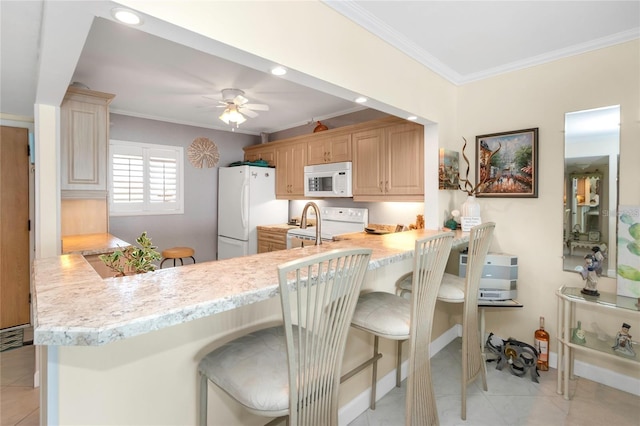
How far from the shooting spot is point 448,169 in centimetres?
289

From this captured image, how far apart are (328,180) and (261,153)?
165cm

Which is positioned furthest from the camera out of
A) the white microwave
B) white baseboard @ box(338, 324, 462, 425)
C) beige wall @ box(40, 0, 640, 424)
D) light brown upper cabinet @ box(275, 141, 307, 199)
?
light brown upper cabinet @ box(275, 141, 307, 199)

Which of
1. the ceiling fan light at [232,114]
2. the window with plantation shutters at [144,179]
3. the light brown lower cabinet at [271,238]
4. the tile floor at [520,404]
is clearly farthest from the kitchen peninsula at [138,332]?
the window with plantation shutters at [144,179]

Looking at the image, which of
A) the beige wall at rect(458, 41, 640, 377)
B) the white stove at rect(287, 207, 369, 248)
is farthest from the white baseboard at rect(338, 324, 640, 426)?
the white stove at rect(287, 207, 369, 248)

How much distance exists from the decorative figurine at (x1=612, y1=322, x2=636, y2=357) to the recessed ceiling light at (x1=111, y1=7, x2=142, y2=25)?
3.35 meters

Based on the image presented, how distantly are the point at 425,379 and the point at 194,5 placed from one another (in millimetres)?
2137

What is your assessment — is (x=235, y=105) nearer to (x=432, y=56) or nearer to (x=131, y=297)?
(x=432, y=56)

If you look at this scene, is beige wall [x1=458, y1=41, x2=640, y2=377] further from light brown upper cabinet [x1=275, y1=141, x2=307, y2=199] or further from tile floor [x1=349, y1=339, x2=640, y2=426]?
light brown upper cabinet [x1=275, y1=141, x2=307, y2=199]

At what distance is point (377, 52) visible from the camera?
2.14 m

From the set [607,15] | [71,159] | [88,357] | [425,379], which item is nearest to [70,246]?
[71,159]

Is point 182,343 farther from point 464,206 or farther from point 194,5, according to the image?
point 464,206

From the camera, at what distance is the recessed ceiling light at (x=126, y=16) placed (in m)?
1.14

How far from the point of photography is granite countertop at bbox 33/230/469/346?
29.0 inches

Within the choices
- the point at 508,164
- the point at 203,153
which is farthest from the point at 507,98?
the point at 203,153
